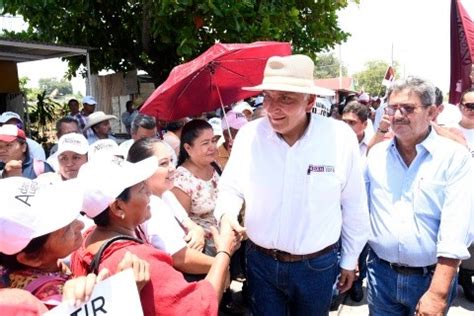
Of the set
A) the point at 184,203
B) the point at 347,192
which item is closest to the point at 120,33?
the point at 184,203

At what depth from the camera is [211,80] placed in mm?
4336

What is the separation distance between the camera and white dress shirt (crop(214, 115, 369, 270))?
2.31 m

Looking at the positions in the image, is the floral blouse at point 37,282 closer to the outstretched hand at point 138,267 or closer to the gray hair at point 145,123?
the outstretched hand at point 138,267

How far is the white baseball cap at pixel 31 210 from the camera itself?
1430 millimetres

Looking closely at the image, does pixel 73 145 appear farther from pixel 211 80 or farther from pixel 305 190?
pixel 305 190

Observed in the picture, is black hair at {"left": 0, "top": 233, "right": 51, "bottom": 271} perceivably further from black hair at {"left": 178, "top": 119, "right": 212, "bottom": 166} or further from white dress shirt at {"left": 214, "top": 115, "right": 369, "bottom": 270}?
black hair at {"left": 178, "top": 119, "right": 212, "bottom": 166}

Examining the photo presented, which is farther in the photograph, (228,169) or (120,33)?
(120,33)

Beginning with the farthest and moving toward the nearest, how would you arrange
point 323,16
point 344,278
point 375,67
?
point 375,67
point 323,16
point 344,278

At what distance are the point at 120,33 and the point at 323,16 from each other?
4.83 meters

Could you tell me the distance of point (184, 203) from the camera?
3.15 metres

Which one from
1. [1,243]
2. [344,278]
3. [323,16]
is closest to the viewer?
[1,243]

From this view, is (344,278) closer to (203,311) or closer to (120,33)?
(203,311)

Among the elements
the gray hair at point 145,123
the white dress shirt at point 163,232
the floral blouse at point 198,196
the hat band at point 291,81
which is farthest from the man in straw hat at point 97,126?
the hat band at point 291,81

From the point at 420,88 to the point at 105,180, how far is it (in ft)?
5.09
